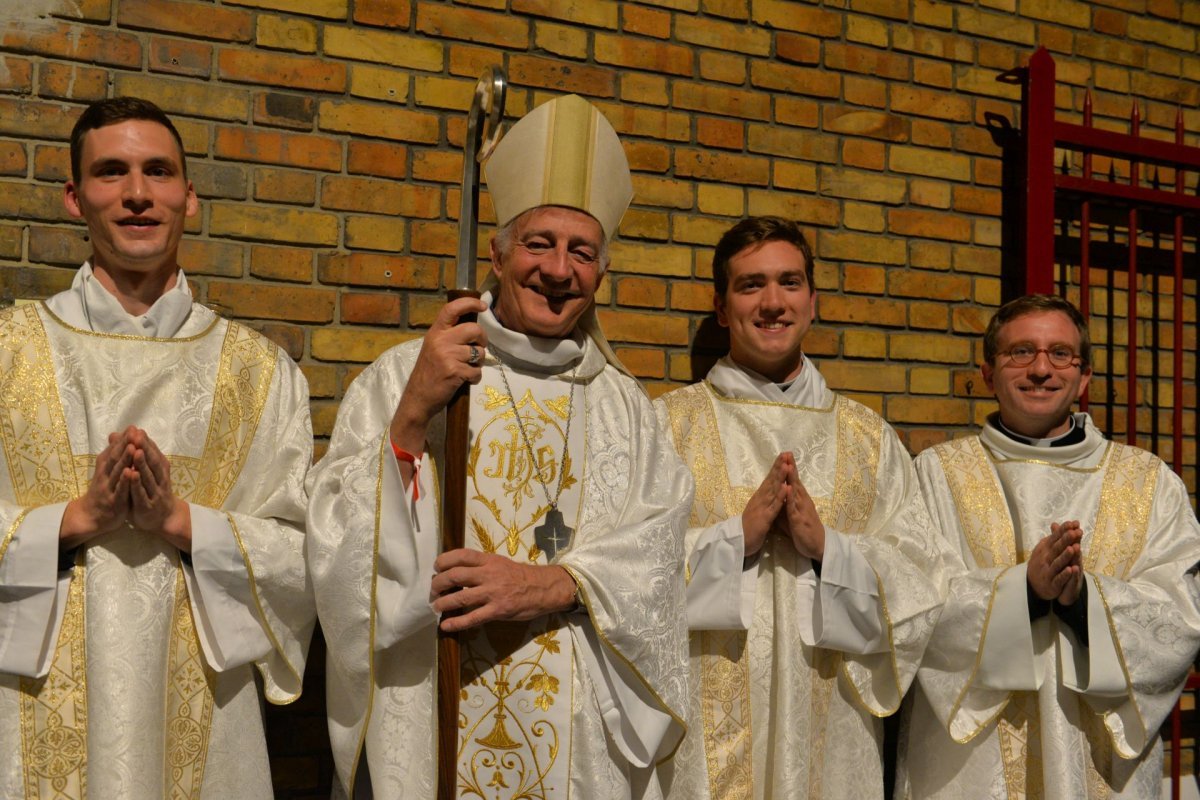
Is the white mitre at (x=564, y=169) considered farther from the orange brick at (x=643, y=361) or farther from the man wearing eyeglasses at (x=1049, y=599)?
the man wearing eyeglasses at (x=1049, y=599)

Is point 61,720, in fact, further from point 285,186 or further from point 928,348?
point 928,348

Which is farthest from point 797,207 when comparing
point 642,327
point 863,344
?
point 642,327

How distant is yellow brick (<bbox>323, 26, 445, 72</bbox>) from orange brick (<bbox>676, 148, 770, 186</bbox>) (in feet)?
2.94

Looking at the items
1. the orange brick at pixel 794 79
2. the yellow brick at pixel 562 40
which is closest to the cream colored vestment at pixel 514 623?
the yellow brick at pixel 562 40

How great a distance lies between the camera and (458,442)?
2.86 meters

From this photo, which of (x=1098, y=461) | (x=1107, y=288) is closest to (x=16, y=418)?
(x=1098, y=461)

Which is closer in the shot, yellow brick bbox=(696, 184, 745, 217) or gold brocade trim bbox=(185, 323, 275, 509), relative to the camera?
gold brocade trim bbox=(185, 323, 275, 509)

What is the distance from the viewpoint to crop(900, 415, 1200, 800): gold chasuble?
3.71 meters

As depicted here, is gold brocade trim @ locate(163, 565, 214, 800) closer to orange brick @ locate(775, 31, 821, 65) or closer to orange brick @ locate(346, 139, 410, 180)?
orange brick @ locate(346, 139, 410, 180)

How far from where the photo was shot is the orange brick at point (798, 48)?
4.60m

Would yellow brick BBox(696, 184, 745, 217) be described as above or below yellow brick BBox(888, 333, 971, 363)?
above

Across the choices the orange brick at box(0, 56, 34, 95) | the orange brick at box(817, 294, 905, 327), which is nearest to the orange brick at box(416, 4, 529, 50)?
the orange brick at box(0, 56, 34, 95)

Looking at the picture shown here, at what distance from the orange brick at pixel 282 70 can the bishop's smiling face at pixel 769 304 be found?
1334mm

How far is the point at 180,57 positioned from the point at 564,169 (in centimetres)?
124
